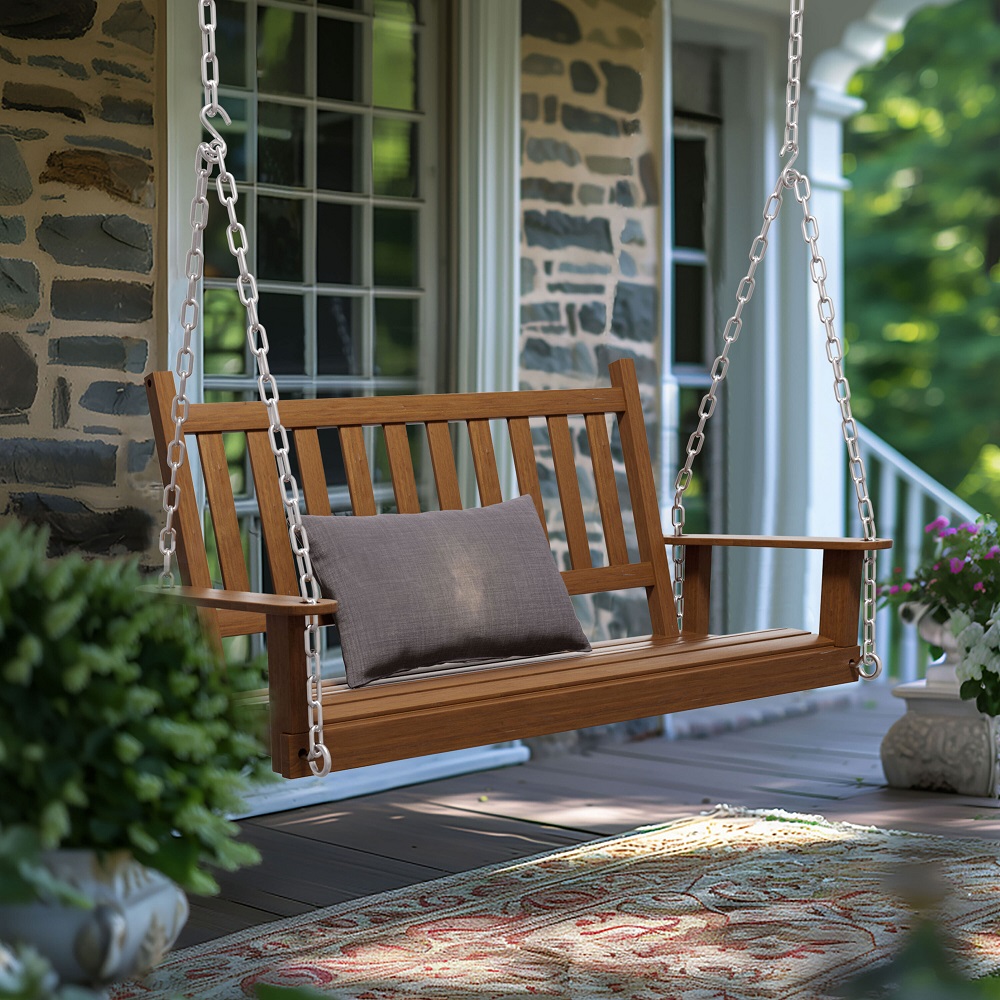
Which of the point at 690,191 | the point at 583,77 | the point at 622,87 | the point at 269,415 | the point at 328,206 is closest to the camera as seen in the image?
the point at 269,415

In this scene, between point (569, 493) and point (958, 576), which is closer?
point (569, 493)

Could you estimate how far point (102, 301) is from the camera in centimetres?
350

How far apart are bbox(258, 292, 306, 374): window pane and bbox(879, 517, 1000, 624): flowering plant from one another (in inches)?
66.4

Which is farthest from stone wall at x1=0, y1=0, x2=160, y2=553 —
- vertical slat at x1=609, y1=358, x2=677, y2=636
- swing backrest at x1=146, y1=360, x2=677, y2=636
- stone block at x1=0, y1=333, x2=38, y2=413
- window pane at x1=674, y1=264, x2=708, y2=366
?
window pane at x1=674, y1=264, x2=708, y2=366

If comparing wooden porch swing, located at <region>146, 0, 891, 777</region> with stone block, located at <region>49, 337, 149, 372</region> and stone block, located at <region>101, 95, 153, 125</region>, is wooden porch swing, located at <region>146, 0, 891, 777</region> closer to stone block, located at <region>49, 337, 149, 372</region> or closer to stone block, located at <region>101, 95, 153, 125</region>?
stone block, located at <region>49, 337, 149, 372</region>

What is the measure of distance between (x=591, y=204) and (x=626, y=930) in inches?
102

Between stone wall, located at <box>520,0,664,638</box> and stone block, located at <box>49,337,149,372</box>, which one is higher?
stone wall, located at <box>520,0,664,638</box>

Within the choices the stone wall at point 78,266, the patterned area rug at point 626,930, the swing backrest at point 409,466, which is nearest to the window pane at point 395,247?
the stone wall at point 78,266

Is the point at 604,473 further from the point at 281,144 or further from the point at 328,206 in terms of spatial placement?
the point at 281,144

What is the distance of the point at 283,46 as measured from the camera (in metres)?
3.93

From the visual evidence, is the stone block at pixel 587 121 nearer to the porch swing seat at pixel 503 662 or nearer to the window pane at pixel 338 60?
the window pane at pixel 338 60

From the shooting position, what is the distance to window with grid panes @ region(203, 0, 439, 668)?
12.7 feet

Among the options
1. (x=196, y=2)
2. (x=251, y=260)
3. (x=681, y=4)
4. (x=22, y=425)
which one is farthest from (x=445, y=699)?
(x=681, y=4)

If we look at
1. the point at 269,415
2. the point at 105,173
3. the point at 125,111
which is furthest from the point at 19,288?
the point at 269,415
